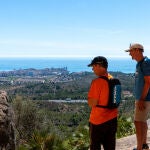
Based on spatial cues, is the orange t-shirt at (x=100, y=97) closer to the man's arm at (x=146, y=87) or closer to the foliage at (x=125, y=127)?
the man's arm at (x=146, y=87)

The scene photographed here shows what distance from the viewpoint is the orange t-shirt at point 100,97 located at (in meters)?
5.29

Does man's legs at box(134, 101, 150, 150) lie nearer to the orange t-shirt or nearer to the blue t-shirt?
the blue t-shirt

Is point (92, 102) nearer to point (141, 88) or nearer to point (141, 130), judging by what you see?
point (141, 88)

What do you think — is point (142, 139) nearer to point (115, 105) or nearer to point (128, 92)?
point (115, 105)

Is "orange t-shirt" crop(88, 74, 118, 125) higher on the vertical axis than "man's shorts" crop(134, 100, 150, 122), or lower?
higher

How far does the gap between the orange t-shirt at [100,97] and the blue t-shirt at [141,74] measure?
987 millimetres

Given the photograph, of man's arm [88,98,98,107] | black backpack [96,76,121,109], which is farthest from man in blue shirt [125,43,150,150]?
man's arm [88,98,98,107]

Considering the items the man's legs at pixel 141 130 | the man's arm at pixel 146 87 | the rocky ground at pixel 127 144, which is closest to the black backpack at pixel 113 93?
the man's arm at pixel 146 87

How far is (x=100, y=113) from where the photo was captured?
5.36 meters

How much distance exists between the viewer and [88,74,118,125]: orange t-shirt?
5.29 m

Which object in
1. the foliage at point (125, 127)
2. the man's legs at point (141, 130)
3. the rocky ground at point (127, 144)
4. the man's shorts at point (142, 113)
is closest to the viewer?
the man's shorts at point (142, 113)

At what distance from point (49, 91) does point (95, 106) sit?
16427 centimetres

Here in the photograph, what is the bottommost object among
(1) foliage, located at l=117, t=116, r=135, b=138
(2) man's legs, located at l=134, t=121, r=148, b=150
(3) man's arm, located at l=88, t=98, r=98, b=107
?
(1) foliage, located at l=117, t=116, r=135, b=138

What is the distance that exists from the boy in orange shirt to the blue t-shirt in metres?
0.93
